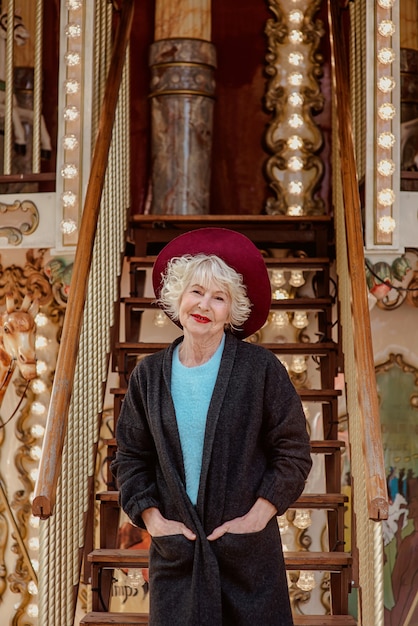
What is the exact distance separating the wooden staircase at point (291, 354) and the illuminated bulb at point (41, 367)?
1.91ft

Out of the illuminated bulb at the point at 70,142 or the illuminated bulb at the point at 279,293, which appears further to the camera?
the illuminated bulb at the point at 279,293

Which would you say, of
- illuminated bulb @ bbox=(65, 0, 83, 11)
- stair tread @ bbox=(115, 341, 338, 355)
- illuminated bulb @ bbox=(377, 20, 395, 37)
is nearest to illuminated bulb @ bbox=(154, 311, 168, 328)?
stair tread @ bbox=(115, 341, 338, 355)

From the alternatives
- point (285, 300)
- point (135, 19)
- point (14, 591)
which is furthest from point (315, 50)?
point (14, 591)

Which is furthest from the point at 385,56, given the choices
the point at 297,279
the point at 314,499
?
the point at 314,499

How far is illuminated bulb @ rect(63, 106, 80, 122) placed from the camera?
16.5ft

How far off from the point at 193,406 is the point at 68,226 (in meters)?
2.48

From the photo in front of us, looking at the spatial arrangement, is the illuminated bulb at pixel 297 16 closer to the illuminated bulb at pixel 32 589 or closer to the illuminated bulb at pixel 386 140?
the illuminated bulb at pixel 386 140

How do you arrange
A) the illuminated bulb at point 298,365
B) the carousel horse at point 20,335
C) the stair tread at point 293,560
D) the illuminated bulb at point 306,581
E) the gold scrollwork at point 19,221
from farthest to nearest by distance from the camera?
1. the carousel horse at point 20,335
2. the illuminated bulb at point 298,365
3. the gold scrollwork at point 19,221
4. the illuminated bulb at point 306,581
5. the stair tread at point 293,560

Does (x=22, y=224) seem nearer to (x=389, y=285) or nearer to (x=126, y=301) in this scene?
(x=126, y=301)

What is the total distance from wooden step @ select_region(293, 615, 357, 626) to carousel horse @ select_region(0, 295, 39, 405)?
2620 mm

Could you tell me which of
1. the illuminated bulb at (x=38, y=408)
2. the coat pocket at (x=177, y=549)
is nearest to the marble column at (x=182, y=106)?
the illuminated bulb at (x=38, y=408)

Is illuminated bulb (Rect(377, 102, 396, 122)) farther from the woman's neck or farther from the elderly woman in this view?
the woman's neck

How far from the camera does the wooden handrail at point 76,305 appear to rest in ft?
11.4

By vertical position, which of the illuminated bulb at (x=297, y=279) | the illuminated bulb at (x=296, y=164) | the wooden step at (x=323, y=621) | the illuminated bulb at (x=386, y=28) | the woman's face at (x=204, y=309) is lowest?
the wooden step at (x=323, y=621)
